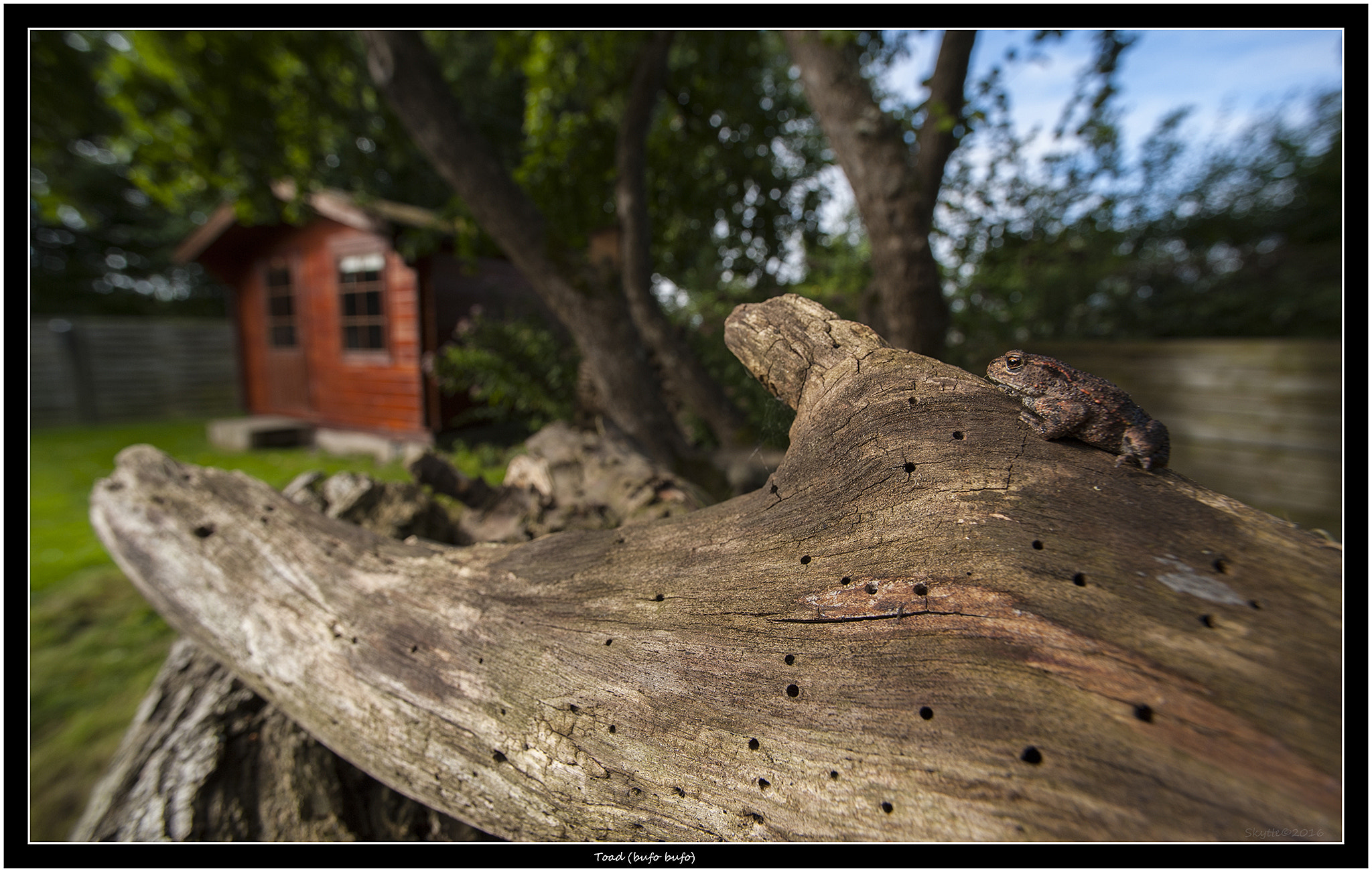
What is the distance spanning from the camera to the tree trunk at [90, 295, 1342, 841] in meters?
0.81

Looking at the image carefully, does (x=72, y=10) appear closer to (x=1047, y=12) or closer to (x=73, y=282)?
(x=1047, y=12)

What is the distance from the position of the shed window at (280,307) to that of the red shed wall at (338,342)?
0.10 m

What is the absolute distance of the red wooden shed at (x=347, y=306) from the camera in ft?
24.9

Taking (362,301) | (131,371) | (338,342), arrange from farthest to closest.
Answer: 1. (131,371)
2. (338,342)
3. (362,301)

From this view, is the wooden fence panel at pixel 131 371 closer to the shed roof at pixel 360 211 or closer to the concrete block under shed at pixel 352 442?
the concrete block under shed at pixel 352 442

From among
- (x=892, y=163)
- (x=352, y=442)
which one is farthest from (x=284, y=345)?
(x=892, y=163)

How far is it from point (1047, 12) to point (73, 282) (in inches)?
868

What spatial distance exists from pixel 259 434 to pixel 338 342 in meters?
1.80

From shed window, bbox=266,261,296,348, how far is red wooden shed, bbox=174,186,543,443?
0.07 ft

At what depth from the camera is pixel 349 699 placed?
5.40 ft

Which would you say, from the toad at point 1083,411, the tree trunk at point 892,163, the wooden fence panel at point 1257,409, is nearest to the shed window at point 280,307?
the tree trunk at point 892,163

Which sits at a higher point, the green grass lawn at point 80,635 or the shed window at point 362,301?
the shed window at point 362,301

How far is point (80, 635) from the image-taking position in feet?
12.2

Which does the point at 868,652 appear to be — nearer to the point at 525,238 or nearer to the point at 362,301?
the point at 525,238
